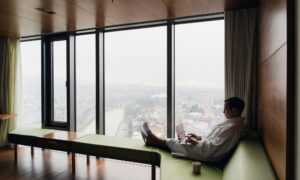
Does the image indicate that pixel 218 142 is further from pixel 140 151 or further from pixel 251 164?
pixel 140 151

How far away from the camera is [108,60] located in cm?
396

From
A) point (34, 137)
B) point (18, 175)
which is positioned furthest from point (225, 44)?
point (18, 175)

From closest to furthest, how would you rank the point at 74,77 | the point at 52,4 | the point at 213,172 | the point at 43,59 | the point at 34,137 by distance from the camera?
the point at 213,172, the point at 52,4, the point at 34,137, the point at 74,77, the point at 43,59

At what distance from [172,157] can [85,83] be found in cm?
239

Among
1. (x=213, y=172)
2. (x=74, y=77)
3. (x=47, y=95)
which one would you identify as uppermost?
(x=74, y=77)

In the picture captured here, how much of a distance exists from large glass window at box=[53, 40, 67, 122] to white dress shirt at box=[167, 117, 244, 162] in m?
2.93

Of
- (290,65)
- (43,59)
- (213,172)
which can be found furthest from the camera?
(43,59)

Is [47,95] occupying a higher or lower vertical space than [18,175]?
higher

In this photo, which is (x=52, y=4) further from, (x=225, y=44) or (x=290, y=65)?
(x=290, y=65)

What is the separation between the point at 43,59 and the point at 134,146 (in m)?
2.95

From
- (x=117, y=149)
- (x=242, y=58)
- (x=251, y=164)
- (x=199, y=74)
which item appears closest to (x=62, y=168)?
(x=117, y=149)

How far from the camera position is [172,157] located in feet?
8.00

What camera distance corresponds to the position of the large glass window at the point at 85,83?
405 centimetres

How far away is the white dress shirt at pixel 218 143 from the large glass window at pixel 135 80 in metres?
1.21
